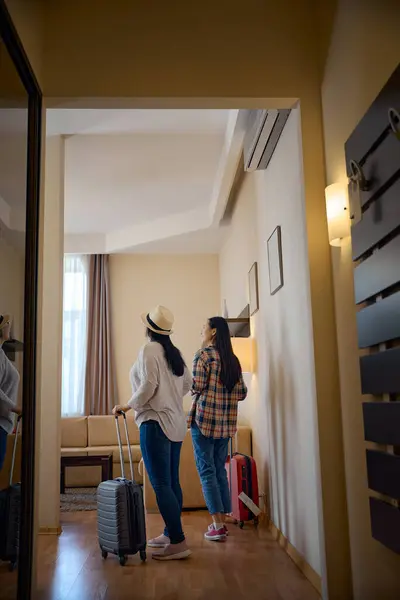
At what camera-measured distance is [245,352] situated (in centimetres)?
493

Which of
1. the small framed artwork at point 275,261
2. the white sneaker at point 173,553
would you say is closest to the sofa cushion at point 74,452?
the white sneaker at point 173,553

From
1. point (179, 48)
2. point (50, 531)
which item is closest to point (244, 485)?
point (50, 531)

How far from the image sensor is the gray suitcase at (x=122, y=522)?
3230mm

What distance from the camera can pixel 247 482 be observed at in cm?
424

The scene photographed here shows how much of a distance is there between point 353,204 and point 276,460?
2261 millimetres

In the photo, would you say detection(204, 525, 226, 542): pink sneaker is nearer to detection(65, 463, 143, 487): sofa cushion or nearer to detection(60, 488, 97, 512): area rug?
detection(60, 488, 97, 512): area rug

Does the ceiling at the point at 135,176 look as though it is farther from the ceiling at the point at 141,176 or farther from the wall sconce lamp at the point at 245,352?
the wall sconce lamp at the point at 245,352

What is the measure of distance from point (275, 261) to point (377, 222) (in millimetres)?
1810

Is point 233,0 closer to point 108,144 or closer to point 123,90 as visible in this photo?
point 123,90

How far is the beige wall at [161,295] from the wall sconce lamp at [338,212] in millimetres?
5447

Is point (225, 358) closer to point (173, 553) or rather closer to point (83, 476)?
point (173, 553)

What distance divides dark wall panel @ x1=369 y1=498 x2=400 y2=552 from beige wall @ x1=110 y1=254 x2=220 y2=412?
5.75 m

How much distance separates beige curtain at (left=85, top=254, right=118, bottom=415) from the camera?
24.6ft

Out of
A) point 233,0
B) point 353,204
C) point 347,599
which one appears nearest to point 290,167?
point 233,0
